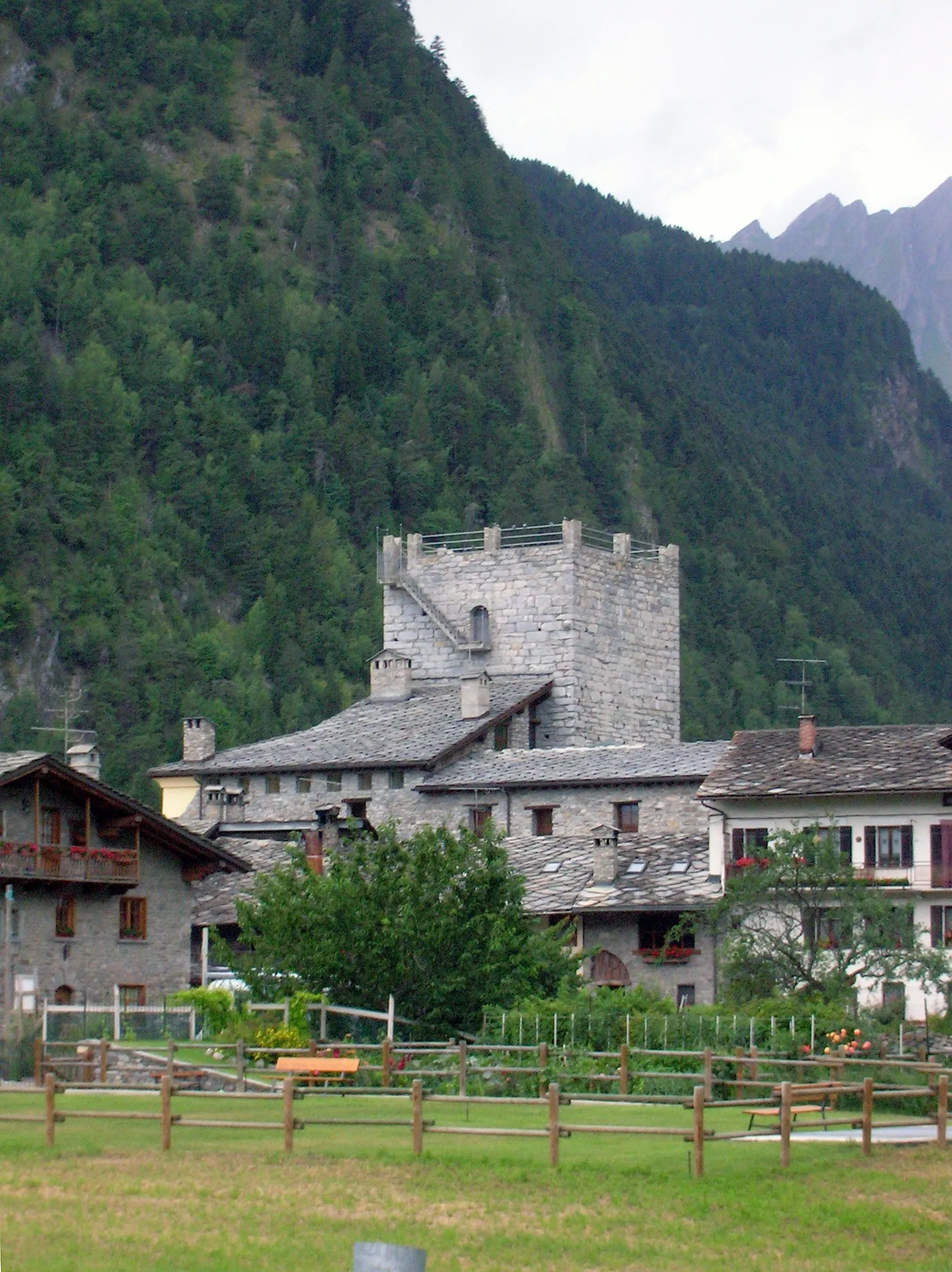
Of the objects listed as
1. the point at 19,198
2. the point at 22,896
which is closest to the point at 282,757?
the point at 22,896

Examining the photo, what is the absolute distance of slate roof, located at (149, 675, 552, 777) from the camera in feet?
246

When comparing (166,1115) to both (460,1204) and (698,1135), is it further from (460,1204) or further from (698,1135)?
(698,1135)

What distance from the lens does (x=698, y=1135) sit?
29.9 metres

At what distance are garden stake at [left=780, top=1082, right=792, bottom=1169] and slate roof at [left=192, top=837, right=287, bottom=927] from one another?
28.9m

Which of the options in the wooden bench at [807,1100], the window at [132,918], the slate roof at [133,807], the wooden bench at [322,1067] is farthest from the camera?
the window at [132,918]

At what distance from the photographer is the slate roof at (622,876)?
59281 mm

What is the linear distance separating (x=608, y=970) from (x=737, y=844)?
4155mm

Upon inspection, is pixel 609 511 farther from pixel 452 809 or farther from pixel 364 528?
pixel 452 809

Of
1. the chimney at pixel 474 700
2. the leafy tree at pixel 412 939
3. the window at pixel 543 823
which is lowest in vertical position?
the leafy tree at pixel 412 939

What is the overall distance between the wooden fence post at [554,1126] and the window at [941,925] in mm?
28977

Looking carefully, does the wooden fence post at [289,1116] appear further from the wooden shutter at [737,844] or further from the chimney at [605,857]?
the chimney at [605,857]

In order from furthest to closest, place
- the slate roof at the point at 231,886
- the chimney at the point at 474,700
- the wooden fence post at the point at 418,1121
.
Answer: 1. the chimney at the point at 474,700
2. the slate roof at the point at 231,886
3. the wooden fence post at the point at 418,1121

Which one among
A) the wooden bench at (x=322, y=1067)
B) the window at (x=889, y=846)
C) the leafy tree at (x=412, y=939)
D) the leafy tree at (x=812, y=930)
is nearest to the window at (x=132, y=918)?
the leafy tree at (x=412, y=939)

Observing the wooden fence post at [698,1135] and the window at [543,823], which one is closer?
the wooden fence post at [698,1135]
